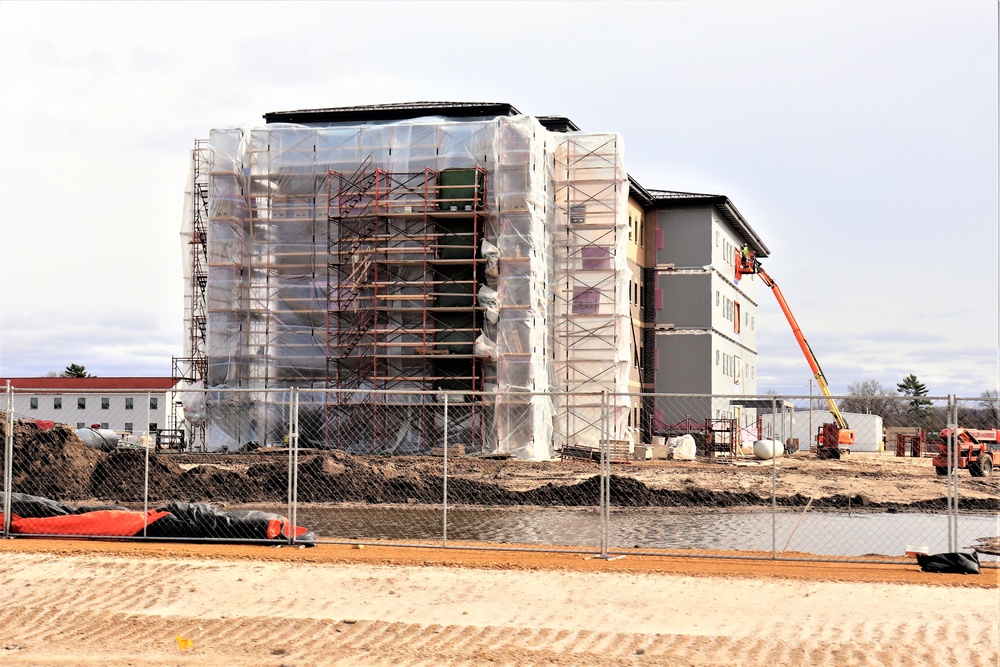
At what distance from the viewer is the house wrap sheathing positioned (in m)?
46.2

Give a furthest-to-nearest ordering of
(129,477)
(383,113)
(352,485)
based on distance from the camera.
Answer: (383,113) < (352,485) < (129,477)

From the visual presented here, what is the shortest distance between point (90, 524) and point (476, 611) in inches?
312

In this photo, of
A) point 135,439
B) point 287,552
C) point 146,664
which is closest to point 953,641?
point 146,664

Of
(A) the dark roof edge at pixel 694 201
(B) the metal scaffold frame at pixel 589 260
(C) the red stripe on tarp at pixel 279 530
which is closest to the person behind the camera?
(C) the red stripe on tarp at pixel 279 530

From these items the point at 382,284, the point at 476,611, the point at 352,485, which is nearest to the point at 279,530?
the point at 476,611

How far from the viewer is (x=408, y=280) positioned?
47688 mm

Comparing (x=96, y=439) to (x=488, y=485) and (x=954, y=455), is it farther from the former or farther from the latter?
(x=954, y=455)

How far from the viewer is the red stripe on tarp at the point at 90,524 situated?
17.3 metres

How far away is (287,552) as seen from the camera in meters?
16.0

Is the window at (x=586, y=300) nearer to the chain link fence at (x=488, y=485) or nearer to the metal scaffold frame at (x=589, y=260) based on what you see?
the metal scaffold frame at (x=589, y=260)

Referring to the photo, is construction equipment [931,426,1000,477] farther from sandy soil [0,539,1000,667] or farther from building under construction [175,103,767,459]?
sandy soil [0,539,1000,667]

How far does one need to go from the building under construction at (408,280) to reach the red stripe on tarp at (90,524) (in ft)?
88.3

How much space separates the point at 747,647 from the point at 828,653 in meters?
0.78

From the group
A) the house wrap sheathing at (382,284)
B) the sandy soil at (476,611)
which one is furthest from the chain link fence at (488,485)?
the sandy soil at (476,611)
